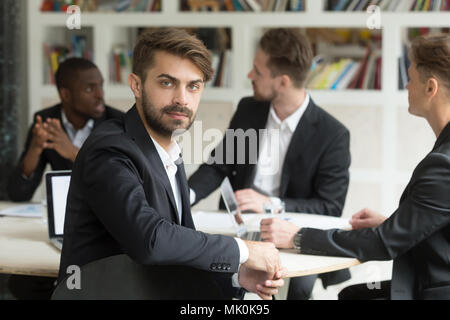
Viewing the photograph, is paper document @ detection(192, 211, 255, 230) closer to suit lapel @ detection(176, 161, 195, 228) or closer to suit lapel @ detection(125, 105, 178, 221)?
suit lapel @ detection(176, 161, 195, 228)

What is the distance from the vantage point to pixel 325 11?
14.4 feet

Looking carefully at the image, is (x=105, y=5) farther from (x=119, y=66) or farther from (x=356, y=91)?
(x=356, y=91)

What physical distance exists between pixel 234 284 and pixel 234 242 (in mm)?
354

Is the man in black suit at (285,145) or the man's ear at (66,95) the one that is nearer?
the man in black suit at (285,145)

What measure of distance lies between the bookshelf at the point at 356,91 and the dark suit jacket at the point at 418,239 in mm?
2427

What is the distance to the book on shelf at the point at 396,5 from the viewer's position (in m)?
4.28

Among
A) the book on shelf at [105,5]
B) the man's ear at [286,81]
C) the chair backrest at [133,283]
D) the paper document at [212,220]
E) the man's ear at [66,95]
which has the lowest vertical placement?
the paper document at [212,220]

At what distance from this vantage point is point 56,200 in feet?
7.29

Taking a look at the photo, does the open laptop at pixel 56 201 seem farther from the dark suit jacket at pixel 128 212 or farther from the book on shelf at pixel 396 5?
the book on shelf at pixel 396 5

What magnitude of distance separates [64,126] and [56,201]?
119 centimetres

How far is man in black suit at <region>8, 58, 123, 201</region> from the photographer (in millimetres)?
3070

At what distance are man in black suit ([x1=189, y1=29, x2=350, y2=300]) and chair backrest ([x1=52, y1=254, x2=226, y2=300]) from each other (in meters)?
1.35

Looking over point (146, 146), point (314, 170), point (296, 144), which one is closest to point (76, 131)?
point (296, 144)

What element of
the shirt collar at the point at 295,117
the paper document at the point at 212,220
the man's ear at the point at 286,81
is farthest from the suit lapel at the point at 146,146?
the man's ear at the point at 286,81
